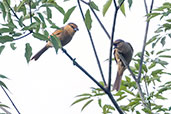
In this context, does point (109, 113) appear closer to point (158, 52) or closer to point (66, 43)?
point (158, 52)

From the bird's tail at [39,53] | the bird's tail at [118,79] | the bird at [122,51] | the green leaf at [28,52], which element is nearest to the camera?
the green leaf at [28,52]

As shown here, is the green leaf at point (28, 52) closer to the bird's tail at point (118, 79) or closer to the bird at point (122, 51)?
the bird's tail at point (118, 79)

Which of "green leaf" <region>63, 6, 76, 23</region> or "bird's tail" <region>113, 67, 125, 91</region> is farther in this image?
"bird's tail" <region>113, 67, 125, 91</region>

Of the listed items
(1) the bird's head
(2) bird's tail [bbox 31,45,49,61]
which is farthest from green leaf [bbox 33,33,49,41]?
(1) the bird's head

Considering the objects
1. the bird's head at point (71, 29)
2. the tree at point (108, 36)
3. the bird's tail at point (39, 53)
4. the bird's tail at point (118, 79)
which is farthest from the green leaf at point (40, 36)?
the bird's head at point (71, 29)

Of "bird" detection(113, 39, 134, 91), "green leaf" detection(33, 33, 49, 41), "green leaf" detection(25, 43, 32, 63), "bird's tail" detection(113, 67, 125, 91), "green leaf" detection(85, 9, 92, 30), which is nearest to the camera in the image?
"green leaf" detection(33, 33, 49, 41)

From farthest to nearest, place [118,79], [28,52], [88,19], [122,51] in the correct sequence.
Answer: [122,51] → [118,79] → [88,19] → [28,52]

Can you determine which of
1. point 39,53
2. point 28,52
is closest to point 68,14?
point 28,52

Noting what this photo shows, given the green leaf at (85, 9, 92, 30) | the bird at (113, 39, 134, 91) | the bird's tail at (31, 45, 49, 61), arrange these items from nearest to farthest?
the green leaf at (85, 9, 92, 30), the bird's tail at (31, 45, 49, 61), the bird at (113, 39, 134, 91)

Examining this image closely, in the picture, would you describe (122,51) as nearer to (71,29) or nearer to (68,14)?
(71,29)

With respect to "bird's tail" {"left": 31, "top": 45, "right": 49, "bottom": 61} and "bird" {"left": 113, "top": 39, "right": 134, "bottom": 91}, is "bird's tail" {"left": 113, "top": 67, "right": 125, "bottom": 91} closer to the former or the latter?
"bird" {"left": 113, "top": 39, "right": 134, "bottom": 91}

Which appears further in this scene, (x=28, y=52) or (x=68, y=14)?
(x=68, y=14)

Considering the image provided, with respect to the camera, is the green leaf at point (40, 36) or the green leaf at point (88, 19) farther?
the green leaf at point (88, 19)

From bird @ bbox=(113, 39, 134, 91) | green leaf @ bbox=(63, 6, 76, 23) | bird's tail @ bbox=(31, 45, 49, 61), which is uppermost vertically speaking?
bird's tail @ bbox=(31, 45, 49, 61)
